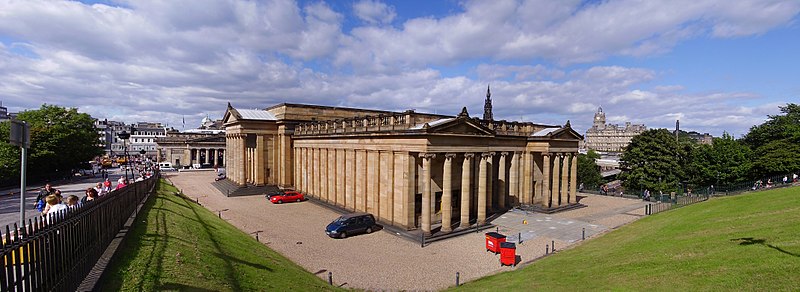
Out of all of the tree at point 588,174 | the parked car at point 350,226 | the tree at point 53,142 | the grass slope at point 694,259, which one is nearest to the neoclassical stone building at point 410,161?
the parked car at point 350,226

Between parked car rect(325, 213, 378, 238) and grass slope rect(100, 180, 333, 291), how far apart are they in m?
6.19

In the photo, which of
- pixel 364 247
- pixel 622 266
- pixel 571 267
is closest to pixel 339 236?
pixel 364 247

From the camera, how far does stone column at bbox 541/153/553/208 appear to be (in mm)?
35625

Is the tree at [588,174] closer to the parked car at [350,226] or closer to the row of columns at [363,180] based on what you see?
the row of columns at [363,180]

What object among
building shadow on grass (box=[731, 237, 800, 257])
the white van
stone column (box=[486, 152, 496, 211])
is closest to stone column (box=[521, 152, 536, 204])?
stone column (box=[486, 152, 496, 211])

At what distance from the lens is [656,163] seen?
48.8 m

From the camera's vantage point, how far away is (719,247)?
46.9 ft

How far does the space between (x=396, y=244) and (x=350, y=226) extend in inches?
150

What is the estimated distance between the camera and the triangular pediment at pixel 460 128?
25.1m

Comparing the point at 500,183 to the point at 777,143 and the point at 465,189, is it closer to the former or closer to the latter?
the point at 465,189

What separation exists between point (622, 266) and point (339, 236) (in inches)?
680

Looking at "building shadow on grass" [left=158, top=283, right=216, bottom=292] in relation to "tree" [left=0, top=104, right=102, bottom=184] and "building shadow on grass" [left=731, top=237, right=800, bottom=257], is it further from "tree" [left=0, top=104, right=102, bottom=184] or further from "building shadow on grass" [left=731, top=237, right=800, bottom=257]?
"tree" [left=0, top=104, right=102, bottom=184]

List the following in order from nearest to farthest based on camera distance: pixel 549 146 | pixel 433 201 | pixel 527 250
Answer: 1. pixel 527 250
2. pixel 433 201
3. pixel 549 146

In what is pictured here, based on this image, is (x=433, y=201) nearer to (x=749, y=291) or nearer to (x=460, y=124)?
(x=460, y=124)
